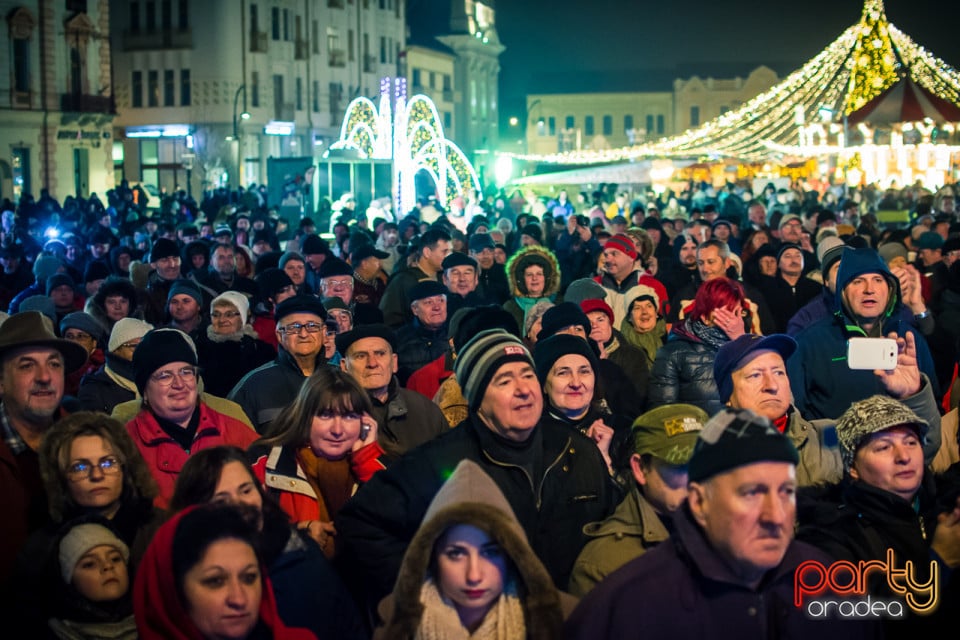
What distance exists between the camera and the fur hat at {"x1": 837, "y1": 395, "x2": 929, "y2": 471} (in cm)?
445

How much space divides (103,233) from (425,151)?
14040 mm

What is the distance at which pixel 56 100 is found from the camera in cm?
4534

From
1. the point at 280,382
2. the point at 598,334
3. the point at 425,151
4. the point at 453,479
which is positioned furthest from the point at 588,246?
the point at 425,151

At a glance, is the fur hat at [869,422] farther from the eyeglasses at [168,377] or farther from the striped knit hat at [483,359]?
the eyeglasses at [168,377]

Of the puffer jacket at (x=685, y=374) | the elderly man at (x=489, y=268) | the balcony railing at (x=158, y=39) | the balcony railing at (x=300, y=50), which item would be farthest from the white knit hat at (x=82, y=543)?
the balcony railing at (x=300, y=50)

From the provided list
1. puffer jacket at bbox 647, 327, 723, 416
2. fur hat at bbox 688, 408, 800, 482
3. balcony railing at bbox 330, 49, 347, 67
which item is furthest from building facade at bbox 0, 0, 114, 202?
fur hat at bbox 688, 408, 800, 482

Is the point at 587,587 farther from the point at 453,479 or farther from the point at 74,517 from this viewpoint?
the point at 74,517

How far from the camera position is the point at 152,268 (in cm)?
1189

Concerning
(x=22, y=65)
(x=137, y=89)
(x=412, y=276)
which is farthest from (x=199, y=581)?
(x=137, y=89)

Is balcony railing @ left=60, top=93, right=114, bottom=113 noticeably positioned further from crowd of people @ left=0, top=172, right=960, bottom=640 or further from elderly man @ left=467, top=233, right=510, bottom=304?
crowd of people @ left=0, top=172, right=960, bottom=640

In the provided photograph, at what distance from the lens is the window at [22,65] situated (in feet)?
143

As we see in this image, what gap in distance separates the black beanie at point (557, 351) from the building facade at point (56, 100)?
38.2 metres

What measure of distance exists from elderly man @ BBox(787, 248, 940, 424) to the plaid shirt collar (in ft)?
12.8

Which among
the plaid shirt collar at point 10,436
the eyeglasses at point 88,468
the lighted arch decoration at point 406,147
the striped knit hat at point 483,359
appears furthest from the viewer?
the lighted arch decoration at point 406,147
